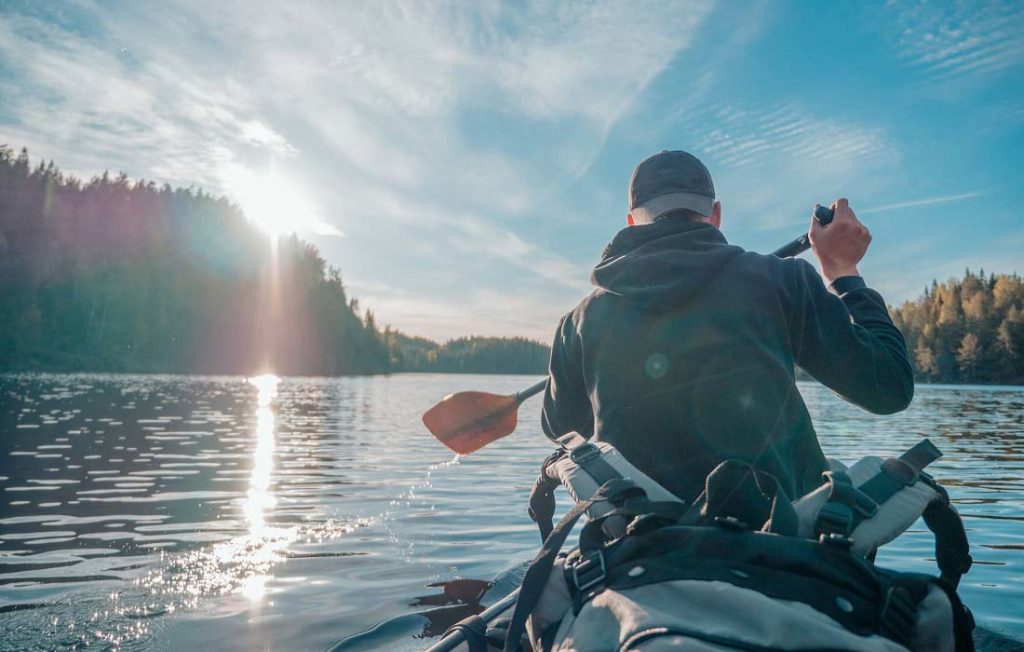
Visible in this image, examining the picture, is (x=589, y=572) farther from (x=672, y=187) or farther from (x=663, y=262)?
(x=672, y=187)

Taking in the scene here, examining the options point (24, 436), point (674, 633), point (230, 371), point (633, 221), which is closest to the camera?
point (674, 633)

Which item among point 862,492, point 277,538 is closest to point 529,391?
point 862,492

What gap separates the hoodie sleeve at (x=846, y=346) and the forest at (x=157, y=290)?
9242 cm

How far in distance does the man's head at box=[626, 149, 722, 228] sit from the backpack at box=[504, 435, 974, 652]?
115 cm

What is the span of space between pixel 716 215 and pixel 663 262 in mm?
645

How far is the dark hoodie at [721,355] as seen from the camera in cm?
246

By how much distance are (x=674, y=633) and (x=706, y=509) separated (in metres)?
0.47

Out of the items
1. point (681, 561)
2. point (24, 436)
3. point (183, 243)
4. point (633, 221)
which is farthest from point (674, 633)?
point (183, 243)

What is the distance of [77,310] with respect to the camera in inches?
4067

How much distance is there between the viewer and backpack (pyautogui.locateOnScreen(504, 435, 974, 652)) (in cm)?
170

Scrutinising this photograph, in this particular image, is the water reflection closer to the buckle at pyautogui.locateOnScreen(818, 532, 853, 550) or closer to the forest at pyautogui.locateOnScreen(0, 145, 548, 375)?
the buckle at pyautogui.locateOnScreen(818, 532, 853, 550)

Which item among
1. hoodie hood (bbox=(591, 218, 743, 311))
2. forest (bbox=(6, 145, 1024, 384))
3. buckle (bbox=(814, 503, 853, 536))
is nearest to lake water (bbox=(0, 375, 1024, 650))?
hoodie hood (bbox=(591, 218, 743, 311))

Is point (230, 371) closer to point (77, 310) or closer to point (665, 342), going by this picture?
point (77, 310)

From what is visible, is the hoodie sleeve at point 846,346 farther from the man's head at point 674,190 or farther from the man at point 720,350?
the man's head at point 674,190
